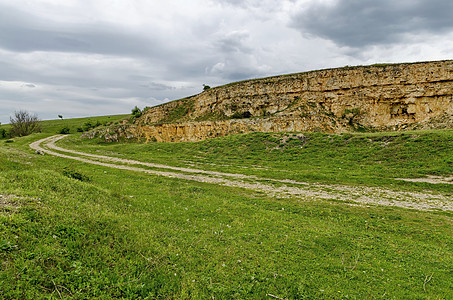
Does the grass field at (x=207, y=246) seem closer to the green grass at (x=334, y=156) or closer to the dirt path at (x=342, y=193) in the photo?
the dirt path at (x=342, y=193)

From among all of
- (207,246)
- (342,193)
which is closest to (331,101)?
(342,193)

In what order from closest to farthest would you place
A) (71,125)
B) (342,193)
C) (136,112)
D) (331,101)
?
(342,193)
(331,101)
(136,112)
(71,125)

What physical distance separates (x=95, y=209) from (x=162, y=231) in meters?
2.45

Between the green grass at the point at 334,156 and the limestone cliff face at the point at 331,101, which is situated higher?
the limestone cliff face at the point at 331,101

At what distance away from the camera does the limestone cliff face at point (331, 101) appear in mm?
36000

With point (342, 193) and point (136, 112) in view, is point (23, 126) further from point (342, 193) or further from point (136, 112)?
point (342, 193)

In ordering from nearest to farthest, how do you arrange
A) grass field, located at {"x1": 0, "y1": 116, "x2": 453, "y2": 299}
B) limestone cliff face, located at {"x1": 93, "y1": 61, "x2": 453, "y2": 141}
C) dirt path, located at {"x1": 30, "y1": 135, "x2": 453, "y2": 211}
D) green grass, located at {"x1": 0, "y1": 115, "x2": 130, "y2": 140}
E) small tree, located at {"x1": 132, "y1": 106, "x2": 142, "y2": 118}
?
grass field, located at {"x1": 0, "y1": 116, "x2": 453, "y2": 299}
dirt path, located at {"x1": 30, "y1": 135, "x2": 453, "y2": 211}
limestone cliff face, located at {"x1": 93, "y1": 61, "x2": 453, "y2": 141}
small tree, located at {"x1": 132, "y1": 106, "x2": 142, "y2": 118}
green grass, located at {"x1": 0, "y1": 115, "x2": 130, "y2": 140}

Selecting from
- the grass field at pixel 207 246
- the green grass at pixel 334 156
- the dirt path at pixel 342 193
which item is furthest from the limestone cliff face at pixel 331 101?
the grass field at pixel 207 246

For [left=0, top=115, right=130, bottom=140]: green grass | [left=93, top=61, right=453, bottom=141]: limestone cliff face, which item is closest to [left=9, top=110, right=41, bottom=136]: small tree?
[left=0, top=115, right=130, bottom=140]: green grass

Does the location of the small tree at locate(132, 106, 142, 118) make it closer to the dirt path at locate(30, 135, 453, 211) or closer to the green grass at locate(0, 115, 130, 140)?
the green grass at locate(0, 115, 130, 140)

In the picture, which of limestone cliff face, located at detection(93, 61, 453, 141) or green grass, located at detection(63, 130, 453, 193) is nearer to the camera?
green grass, located at detection(63, 130, 453, 193)

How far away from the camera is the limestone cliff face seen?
1417 inches

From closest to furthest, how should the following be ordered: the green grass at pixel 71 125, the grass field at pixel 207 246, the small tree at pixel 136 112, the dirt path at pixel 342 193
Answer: the grass field at pixel 207 246 → the dirt path at pixel 342 193 → the small tree at pixel 136 112 → the green grass at pixel 71 125

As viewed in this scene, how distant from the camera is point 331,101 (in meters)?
41.8
